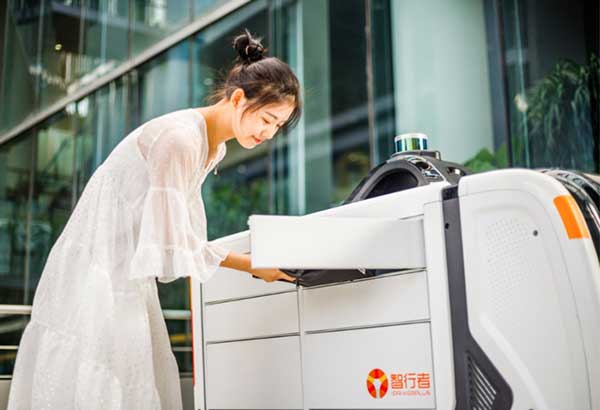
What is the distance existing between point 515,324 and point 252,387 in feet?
2.99

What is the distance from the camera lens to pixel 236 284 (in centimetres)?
237

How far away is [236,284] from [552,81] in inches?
90.7

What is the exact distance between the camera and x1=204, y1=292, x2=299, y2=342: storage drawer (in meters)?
2.14

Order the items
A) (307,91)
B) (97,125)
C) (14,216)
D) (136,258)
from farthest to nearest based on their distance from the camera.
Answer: (97,125) → (14,216) → (307,91) → (136,258)

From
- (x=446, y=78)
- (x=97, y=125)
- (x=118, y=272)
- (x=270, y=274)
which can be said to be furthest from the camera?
(x=97, y=125)

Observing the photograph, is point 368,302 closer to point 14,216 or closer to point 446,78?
point 446,78

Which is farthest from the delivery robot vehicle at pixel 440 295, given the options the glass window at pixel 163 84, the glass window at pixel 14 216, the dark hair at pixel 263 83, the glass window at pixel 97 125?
the glass window at pixel 97 125

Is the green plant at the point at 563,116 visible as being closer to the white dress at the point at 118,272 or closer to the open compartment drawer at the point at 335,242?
the open compartment drawer at the point at 335,242

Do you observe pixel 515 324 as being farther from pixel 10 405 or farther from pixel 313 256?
pixel 10 405

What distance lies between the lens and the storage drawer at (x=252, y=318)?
2141 millimetres

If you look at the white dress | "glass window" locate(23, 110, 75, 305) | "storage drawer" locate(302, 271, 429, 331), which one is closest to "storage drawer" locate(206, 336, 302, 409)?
"storage drawer" locate(302, 271, 429, 331)

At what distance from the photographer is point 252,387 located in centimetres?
226

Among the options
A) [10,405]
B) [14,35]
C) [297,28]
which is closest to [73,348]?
[10,405]

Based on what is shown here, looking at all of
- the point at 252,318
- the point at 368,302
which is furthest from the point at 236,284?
the point at 368,302
